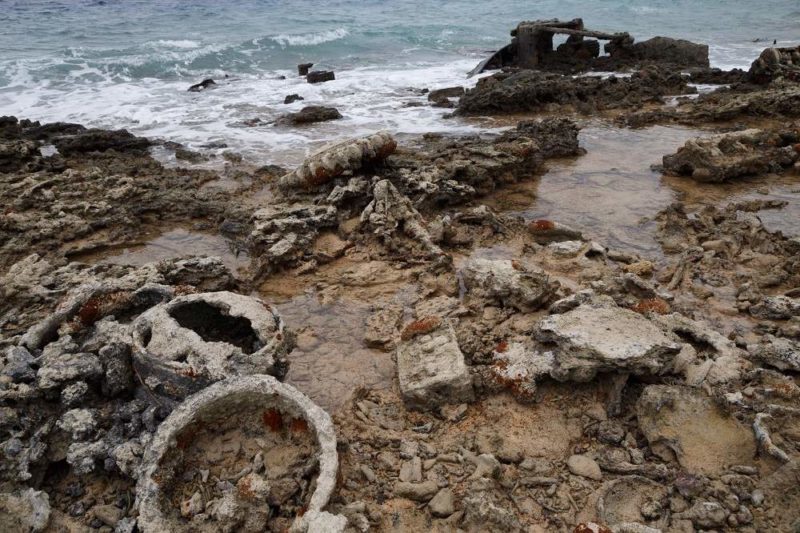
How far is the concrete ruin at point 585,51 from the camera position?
17.0 meters

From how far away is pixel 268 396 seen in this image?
360cm

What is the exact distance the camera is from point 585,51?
695 inches

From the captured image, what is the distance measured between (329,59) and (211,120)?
10.7 m

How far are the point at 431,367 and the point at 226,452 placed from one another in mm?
1679

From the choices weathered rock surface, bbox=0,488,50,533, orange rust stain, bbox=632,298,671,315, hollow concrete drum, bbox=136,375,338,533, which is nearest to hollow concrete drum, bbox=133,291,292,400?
hollow concrete drum, bbox=136,375,338,533

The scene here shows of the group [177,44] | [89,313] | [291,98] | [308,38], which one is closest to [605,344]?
[89,313]

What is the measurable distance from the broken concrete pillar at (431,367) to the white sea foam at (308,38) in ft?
76.8

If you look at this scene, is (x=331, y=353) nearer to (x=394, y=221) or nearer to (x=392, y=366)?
(x=392, y=366)

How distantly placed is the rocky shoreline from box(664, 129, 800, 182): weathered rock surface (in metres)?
0.84

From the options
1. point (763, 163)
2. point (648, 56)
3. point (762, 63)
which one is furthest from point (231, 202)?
point (648, 56)

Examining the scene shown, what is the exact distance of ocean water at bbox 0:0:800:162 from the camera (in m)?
13.3

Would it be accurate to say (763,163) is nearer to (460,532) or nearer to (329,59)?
(460,532)

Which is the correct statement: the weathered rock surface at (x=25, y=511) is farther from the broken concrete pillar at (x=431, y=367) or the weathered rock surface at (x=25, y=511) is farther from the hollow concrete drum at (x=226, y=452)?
the broken concrete pillar at (x=431, y=367)

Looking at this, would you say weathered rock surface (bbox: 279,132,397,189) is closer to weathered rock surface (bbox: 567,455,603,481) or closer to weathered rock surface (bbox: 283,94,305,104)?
weathered rock surface (bbox: 567,455,603,481)
